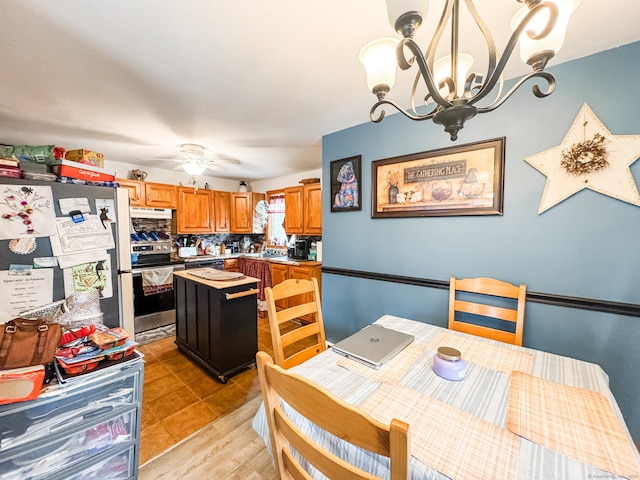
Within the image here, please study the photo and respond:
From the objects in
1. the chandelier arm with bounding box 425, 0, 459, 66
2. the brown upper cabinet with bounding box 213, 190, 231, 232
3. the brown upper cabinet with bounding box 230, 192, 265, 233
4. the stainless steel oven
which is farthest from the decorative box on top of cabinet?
the brown upper cabinet with bounding box 230, 192, 265, 233

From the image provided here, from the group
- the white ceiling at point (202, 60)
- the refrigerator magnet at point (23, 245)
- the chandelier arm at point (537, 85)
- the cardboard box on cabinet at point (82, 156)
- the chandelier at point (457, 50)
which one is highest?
the white ceiling at point (202, 60)

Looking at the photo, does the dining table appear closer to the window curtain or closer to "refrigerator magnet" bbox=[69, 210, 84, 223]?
"refrigerator magnet" bbox=[69, 210, 84, 223]

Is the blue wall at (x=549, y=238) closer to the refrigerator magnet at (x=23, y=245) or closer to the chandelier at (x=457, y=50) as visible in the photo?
the chandelier at (x=457, y=50)

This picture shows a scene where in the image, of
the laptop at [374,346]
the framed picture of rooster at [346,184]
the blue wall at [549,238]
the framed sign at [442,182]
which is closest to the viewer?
the laptop at [374,346]

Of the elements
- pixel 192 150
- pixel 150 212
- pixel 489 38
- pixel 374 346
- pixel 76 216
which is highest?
pixel 192 150

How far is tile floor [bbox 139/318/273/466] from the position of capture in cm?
167

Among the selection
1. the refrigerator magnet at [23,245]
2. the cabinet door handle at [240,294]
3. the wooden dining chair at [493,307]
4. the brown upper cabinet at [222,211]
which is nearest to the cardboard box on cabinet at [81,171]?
the refrigerator magnet at [23,245]

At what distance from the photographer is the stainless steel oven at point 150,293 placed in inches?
123

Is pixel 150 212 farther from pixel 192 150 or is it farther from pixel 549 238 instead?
pixel 549 238

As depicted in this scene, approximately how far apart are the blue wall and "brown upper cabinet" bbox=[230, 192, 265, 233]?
3.11 metres

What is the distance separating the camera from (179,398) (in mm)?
2037

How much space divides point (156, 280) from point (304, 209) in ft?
7.18

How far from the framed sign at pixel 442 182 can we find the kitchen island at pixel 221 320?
4.73ft

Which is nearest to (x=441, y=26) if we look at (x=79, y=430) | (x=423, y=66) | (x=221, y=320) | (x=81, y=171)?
(x=423, y=66)
